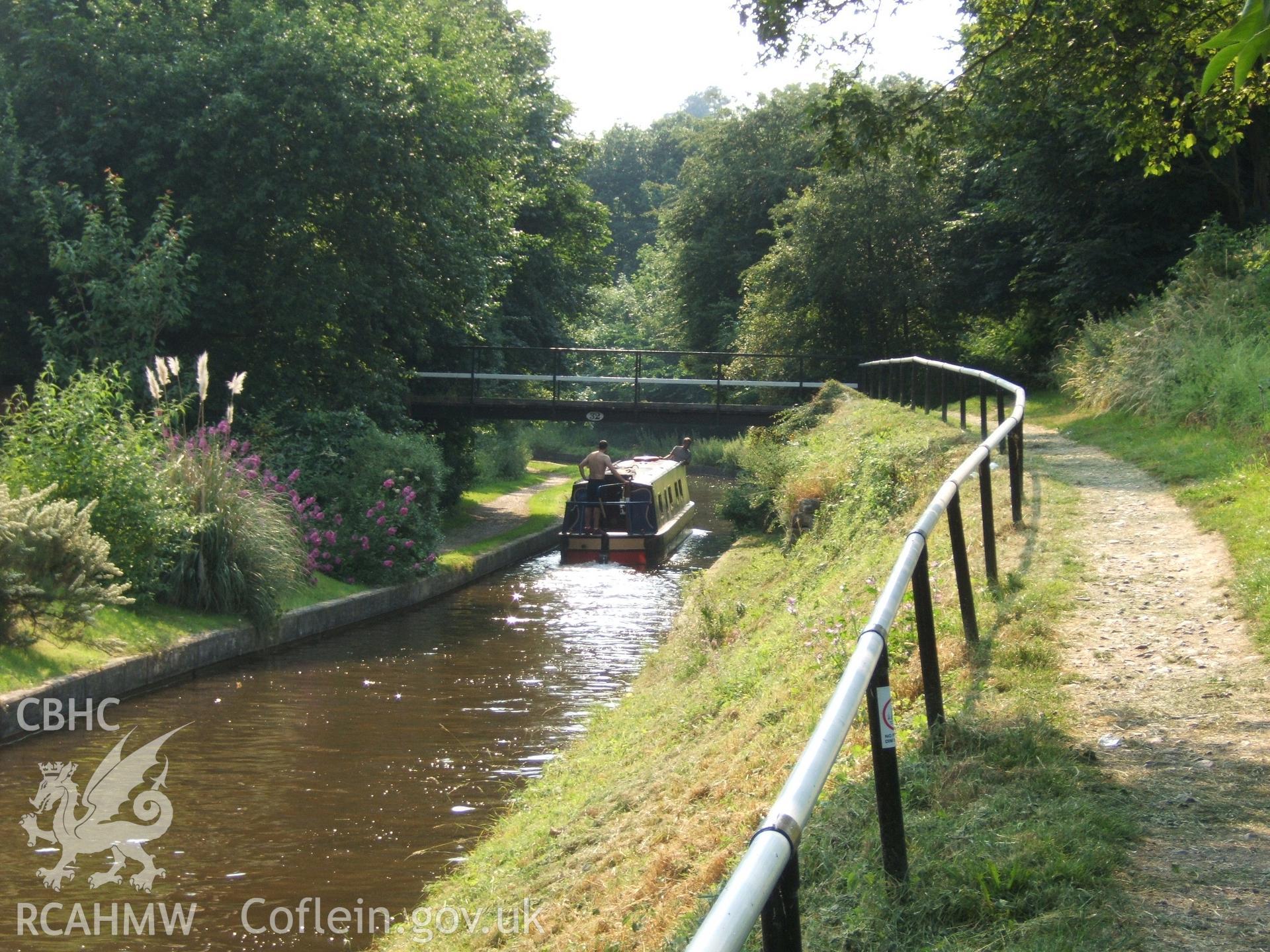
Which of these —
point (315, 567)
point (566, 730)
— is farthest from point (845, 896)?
point (315, 567)

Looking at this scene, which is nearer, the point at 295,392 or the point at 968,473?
the point at 968,473

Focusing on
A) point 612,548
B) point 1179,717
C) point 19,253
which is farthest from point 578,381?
point 1179,717

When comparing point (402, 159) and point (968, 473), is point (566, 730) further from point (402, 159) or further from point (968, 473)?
point (402, 159)

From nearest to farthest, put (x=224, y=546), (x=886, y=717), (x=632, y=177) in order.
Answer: (x=886, y=717)
(x=224, y=546)
(x=632, y=177)

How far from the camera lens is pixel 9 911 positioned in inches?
262

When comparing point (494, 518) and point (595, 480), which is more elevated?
point (595, 480)

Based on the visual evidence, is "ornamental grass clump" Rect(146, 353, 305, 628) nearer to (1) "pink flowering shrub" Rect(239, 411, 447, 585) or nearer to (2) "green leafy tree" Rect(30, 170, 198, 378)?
(1) "pink flowering shrub" Rect(239, 411, 447, 585)

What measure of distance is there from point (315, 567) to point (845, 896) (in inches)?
572

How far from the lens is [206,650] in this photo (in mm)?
12914

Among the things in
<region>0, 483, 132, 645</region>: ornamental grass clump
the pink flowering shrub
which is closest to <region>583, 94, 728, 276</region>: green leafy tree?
the pink flowering shrub

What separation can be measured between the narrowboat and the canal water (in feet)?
22.2

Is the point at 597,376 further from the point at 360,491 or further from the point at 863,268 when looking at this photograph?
the point at 360,491

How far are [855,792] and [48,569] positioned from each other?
31.5 ft

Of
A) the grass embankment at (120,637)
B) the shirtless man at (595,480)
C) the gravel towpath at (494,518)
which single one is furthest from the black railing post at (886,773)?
the shirtless man at (595,480)
